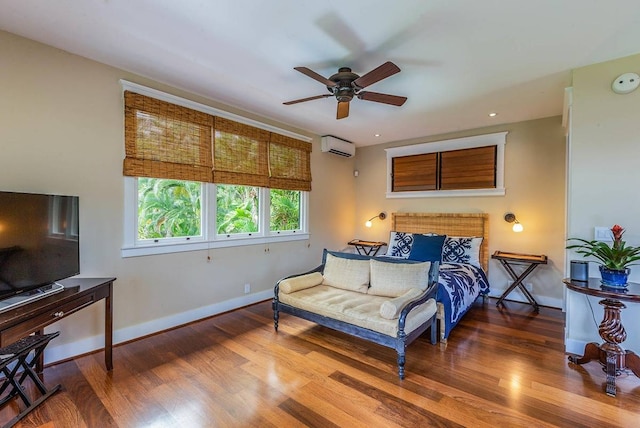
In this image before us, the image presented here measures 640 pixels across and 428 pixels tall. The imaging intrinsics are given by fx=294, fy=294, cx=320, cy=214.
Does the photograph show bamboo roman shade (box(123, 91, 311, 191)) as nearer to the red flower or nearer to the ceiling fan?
the ceiling fan

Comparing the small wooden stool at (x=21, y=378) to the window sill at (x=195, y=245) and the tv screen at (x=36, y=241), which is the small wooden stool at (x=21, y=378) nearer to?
the tv screen at (x=36, y=241)

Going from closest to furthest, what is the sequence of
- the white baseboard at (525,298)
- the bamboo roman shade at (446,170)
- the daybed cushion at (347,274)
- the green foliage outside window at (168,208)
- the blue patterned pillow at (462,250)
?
the green foliage outside window at (168,208)
the daybed cushion at (347,274)
the white baseboard at (525,298)
the blue patterned pillow at (462,250)
the bamboo roman shade at (446,170)

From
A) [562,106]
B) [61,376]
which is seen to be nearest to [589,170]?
[562,106]

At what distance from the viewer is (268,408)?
1.93 metres

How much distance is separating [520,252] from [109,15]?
5.21m

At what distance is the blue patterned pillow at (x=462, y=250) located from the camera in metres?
4.12

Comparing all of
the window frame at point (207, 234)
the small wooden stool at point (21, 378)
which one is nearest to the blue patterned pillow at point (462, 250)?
the window frame at point (207, 234)

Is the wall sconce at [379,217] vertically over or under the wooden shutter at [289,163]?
under

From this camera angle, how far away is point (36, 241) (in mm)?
2051

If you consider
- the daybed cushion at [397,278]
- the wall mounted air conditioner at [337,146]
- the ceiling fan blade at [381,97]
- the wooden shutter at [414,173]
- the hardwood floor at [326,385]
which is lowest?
the hardwood floor at [326,385]

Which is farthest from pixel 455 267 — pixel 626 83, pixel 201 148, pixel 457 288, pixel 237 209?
pixel 201 148

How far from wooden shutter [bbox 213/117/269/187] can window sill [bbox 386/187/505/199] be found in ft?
8.11

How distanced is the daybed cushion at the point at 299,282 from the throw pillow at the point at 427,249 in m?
1.48

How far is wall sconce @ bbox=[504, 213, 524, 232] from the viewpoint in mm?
4148
